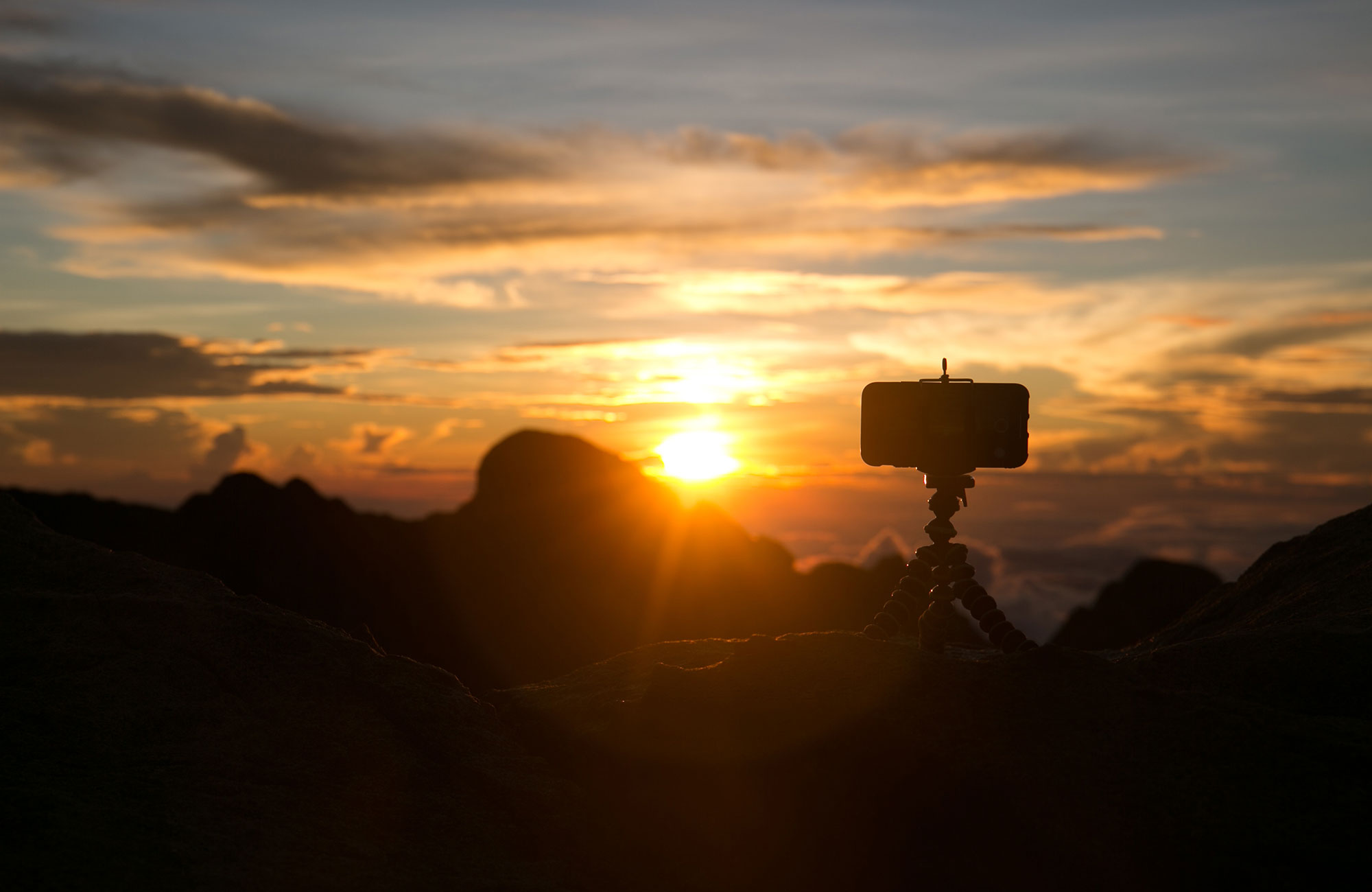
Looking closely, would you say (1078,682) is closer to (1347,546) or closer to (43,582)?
(1347,546)

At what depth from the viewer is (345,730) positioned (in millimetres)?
7750

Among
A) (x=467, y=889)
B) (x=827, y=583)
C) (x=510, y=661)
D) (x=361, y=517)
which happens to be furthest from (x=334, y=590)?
(x=467, y=889)

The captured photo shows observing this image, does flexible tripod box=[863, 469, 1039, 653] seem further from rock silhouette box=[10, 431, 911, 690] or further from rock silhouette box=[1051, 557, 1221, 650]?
rock silhouette box=[10, 431, 911, 690]

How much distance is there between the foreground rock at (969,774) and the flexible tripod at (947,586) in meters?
1.15

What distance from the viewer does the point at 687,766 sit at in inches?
282

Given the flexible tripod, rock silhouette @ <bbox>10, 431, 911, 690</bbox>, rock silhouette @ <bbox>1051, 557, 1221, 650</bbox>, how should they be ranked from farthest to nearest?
rock silhouette @ <bbox>10, 431, 911, 690</bbox>
rock silhouette @ <bbox>1051, 557, 1221, 650</bbox>
the flexible tripod

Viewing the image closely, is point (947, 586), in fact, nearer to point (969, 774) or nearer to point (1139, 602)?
point (969, 774)

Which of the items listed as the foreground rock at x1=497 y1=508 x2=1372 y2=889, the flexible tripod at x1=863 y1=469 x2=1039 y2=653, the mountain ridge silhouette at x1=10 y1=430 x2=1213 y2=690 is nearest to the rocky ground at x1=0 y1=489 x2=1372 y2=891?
the foreground rock at x1=497 y1=508 x2=1372 y2=889

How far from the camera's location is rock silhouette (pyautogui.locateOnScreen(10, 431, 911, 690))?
56375mm

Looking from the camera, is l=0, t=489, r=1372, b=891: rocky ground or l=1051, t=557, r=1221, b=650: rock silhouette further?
l=1051, t=557, r=1221, b=650: rock silhouette

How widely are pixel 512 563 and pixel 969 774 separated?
55304 millimetres

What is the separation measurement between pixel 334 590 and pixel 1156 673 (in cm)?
5373

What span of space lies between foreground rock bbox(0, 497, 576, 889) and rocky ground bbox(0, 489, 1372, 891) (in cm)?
2

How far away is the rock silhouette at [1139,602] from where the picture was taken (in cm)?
4556
